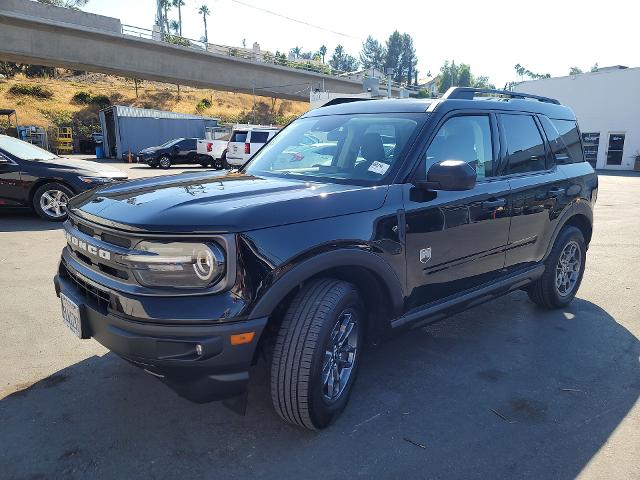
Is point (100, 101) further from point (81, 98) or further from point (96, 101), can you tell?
point (81, 98)

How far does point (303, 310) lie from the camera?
2.53 meters

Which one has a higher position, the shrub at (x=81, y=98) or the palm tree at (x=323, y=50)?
the palm tree at (x=323, y=50)

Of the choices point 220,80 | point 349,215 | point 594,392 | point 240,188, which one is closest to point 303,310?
point 349,215

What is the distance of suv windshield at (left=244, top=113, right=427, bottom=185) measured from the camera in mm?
3172

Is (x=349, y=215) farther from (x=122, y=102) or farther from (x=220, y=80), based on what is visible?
(x=122, y=102)

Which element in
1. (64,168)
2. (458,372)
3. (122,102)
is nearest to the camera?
(458,372)

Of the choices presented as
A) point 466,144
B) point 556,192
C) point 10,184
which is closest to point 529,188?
point 556,192

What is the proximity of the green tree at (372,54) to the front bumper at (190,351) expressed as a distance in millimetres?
139817

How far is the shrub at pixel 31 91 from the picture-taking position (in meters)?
48.4

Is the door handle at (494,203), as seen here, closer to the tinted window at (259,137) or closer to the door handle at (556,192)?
the door handle at (556,192)

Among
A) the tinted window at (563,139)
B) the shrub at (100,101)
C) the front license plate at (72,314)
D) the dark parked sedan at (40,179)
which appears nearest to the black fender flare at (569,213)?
the tinted window at (563,139)

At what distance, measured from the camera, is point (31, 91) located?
4934cm

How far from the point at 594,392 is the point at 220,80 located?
134 feet

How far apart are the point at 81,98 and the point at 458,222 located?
55.9 metres
